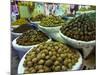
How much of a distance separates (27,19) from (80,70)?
2.23 ft

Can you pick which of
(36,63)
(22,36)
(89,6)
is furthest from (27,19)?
(89,6)

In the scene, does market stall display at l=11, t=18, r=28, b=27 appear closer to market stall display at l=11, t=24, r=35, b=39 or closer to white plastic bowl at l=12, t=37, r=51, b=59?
market stall display at l=11, t=24, r=35, b=39

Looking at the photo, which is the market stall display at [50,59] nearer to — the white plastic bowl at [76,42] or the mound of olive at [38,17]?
the white plastic bowl at [76,42]

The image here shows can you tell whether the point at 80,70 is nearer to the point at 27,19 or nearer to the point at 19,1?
the point at 27,19

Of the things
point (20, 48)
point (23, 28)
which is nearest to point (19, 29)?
point (23, 28)

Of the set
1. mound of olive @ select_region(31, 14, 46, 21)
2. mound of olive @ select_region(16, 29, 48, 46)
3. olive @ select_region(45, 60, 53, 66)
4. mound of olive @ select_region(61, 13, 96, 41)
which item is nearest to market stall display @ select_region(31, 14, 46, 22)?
mound of olive @ select_region(31, 14, 46, 21)

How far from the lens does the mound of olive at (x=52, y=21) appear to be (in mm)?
1825

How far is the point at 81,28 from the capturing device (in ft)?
6.36

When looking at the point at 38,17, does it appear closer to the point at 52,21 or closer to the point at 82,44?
the point at 52,21

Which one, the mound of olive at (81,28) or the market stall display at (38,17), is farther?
the mound of olive at (81,28)

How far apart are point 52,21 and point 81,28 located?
29 cm

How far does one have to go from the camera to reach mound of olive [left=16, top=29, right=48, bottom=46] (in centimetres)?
175

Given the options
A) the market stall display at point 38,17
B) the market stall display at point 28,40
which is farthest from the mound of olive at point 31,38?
the market stall display at point 38,17

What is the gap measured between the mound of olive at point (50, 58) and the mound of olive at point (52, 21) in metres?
0.16
